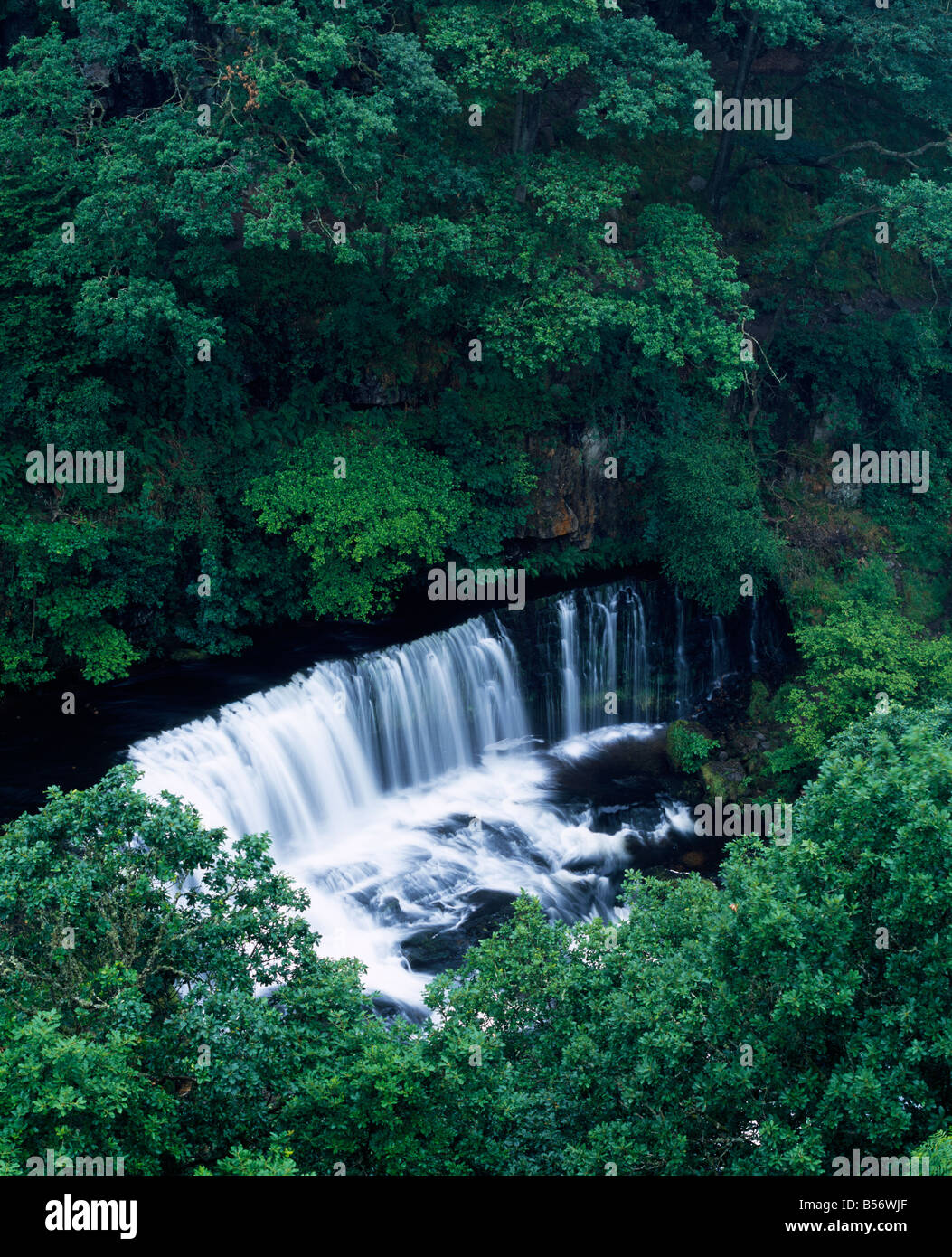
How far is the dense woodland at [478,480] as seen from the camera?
33.6ft

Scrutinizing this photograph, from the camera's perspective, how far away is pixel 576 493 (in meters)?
26.2

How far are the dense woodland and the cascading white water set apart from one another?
4.47 ft

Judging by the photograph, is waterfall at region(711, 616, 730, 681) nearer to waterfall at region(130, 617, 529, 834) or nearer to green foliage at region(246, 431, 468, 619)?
waterfall at region(130, 617, 529, 834)

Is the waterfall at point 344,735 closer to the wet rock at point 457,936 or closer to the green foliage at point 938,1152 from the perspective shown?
the wet rock at point 457,936

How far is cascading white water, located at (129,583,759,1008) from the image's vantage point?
1978 cm

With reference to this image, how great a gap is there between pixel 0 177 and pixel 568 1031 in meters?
17.4

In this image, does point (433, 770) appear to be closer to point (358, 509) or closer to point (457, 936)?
point (457, 936)

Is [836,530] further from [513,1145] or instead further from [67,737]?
[513,1145]

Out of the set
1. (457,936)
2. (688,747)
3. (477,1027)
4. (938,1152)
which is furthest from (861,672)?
(938,1152)

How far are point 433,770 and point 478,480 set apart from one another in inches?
239

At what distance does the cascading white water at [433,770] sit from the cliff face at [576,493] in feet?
5.01

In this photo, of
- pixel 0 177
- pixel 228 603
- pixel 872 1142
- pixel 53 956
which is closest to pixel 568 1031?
pixel 872 1142

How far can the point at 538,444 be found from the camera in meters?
25.2
